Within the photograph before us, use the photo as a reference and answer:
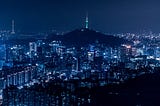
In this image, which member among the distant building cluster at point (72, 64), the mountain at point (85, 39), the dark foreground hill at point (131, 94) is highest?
the mountain at point (85, 39)

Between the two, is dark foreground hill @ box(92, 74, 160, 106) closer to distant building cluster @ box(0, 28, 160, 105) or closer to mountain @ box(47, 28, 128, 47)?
distant building cluster @ box(0, 28, 160, 105)

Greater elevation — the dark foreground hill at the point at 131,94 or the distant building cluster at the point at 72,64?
the distant building cluster at the point at 72,64

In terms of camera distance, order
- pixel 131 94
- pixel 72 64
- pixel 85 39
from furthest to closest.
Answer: pixel 85 39, pixel 72 64, pixel 131 94

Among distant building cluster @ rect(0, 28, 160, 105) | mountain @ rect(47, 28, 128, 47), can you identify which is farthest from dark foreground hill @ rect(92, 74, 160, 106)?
mountain @ rect(47, 28, 128, 47)

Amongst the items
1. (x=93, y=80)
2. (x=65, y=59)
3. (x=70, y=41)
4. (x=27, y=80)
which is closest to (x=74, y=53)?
(x=65, y=59)

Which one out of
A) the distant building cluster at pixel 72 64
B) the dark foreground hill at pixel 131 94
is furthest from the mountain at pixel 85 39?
the dark foreground hill at pixel 131 94

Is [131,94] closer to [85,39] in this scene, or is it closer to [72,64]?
[72,64]

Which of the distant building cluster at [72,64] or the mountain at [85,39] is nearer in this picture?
the distant building cluster at [72,64]

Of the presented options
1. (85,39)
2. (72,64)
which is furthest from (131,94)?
(85,39)

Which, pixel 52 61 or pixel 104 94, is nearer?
pixel 104 94

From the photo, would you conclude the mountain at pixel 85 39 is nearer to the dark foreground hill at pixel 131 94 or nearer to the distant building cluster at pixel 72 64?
the distant building cluster at pixel 72 64

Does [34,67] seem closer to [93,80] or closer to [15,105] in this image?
[93,80]
